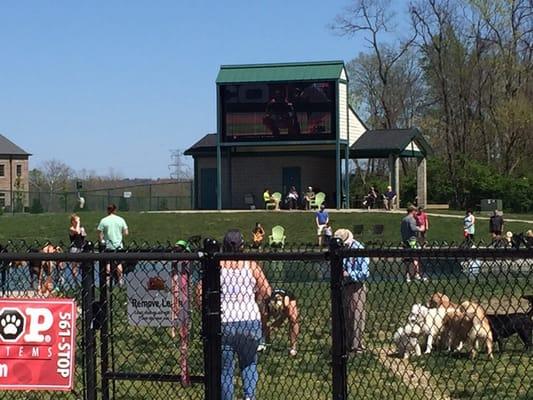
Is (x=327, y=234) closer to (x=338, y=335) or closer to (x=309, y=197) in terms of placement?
(x=338, y=335)

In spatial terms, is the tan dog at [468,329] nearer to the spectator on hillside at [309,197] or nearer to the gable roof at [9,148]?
the spectator on hillside at [309,197]

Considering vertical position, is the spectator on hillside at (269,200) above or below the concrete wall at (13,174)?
below

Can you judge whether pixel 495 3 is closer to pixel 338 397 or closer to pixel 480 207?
pixel 480 207

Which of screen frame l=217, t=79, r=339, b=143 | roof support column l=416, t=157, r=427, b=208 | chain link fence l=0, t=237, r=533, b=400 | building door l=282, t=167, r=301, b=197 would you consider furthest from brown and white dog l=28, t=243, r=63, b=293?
roof support column l=416, t=157, r=427, b=208

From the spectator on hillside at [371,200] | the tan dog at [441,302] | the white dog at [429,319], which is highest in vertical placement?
the spectator on hillside at [371,200]

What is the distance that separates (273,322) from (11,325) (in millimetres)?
4327

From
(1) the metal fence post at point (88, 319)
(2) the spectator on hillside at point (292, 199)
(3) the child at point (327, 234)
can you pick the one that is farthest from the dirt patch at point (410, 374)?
(2) the spectator on hillside at point (292, 199)

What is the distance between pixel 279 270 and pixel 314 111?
30722 millimetres

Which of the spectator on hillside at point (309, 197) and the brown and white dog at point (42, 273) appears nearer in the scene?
the brown and white dog at point (42, 273)

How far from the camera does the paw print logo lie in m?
5.18

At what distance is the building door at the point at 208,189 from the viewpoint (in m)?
42.9

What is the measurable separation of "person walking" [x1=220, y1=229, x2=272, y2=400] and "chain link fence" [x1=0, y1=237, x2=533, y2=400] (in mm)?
10

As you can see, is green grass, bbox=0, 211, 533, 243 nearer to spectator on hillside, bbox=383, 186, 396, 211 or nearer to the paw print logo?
spectator on hillside, bbox=383, 186, 396, 211

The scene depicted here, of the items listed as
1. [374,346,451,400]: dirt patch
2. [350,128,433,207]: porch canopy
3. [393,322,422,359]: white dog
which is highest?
[350,128,433,207]: porch canopy
